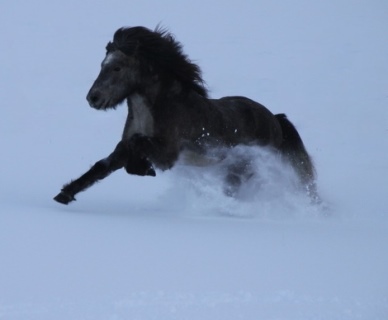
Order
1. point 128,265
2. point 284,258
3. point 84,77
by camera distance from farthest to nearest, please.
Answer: point 84,77
point 284,258
point 128,265

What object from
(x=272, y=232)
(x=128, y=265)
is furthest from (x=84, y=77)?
(x=128, y=265)

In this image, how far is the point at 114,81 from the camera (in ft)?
20.7

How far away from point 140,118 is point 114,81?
363mm

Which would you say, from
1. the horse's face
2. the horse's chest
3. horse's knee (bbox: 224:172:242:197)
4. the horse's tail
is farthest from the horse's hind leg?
the horse's face

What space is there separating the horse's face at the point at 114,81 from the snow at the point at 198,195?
808 mm

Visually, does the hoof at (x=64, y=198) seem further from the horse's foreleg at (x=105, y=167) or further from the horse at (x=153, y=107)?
the horse's foreleg at (x=105, y=167)

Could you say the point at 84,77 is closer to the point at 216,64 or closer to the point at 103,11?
the point at 216,64

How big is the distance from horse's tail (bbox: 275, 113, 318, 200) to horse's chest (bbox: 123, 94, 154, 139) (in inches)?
65.3

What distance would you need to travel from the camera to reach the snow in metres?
4.14

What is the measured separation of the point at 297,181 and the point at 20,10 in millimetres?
9220

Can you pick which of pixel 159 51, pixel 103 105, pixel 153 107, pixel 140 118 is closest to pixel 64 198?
pixel 103 105

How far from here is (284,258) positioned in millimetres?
4805

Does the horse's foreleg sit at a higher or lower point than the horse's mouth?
lower

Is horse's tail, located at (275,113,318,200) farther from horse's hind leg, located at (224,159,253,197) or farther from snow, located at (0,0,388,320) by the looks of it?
horse's hind leg, located at (224,159,253,197)
